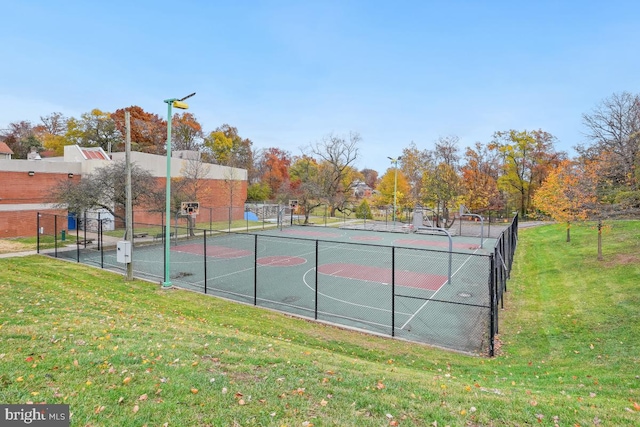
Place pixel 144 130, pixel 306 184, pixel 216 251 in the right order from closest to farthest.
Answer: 1. pixel 216 251
2. pixel 306 184
3. pixel 144 130

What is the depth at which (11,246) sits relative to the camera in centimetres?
2066

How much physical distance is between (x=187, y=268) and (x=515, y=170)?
146ft

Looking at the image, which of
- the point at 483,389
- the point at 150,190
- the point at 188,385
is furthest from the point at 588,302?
the point at 150,190

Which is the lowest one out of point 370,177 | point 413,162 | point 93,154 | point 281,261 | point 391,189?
point 281,261

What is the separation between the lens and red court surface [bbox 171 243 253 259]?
68.1 ft

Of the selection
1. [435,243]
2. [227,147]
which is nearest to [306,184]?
[435,243]

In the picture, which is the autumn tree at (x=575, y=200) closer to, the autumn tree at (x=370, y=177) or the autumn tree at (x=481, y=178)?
the autumn tree at (x=481, y=178)

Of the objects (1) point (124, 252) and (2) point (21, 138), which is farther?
(2) point (21, 138)

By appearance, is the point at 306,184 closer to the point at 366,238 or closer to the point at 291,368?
the point at 366,238

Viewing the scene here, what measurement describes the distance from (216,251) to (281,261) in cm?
504

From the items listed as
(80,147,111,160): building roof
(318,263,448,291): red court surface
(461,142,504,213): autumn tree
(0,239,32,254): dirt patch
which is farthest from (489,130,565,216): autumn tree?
(0,239,32,254): dirt patch

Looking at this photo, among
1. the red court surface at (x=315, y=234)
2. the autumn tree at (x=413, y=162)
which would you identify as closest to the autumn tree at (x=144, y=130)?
the red court surface at (x=315, y=234)

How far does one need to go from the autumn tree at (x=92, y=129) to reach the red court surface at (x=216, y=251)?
3519 centimetres

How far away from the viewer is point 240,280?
15.2m
